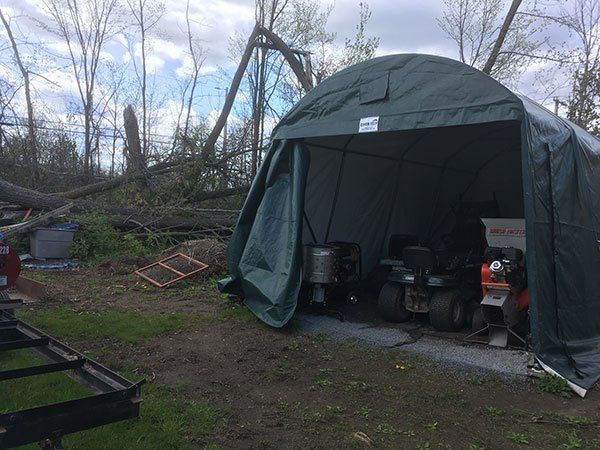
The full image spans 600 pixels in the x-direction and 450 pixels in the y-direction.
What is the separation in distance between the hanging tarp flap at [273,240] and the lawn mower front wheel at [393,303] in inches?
50.1

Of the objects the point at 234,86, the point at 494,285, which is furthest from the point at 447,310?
the point at 234,86

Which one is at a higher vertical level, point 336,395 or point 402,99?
point 402,99

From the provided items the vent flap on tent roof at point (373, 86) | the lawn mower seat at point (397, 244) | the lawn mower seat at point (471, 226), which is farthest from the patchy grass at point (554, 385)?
the lawn mower seat at point (397, 244)

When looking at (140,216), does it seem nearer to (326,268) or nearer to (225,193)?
(225,193)

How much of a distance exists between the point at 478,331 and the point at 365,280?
2635 mm

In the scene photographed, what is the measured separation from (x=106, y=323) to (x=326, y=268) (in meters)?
2.92

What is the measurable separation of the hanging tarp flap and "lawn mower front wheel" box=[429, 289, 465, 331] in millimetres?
1785

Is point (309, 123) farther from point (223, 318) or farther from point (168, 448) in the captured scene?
point (168, 448)

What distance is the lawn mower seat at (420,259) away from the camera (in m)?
6.92

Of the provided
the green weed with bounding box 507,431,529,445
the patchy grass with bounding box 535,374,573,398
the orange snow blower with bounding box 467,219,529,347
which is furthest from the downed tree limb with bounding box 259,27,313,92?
the green weed with bounding box 507,431,529,445

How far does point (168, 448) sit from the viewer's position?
357cm

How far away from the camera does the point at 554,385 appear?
4.82 meters

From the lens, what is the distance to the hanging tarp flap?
6.83m

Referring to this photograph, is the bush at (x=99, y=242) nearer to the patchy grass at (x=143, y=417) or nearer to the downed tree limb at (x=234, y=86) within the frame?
the downed tree limb at (x=234, y=86)
